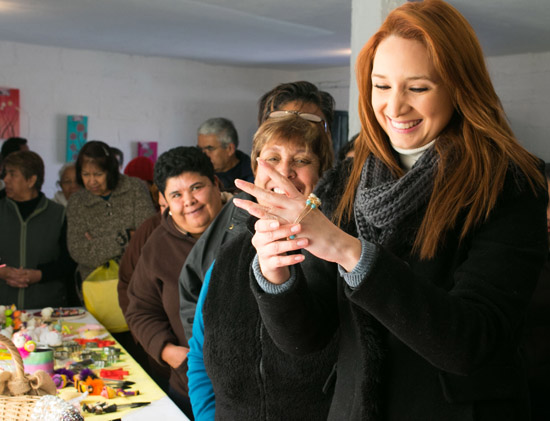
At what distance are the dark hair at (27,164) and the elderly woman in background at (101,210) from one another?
9.3 inches

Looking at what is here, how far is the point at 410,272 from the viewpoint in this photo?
0.86 meters

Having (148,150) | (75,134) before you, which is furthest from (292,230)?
(148,150)

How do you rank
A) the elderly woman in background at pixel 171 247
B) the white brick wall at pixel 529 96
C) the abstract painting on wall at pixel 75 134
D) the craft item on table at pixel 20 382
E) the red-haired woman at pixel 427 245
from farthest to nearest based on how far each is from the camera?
1. the abstract painting on wall at pixel 75 134
2. the white brick wall at pixel 529 96
3. the elderly woman in background at pixel 171 247
4. the craft item on table at pixel 20 382
5. the red-haired woman at pixel 427 245

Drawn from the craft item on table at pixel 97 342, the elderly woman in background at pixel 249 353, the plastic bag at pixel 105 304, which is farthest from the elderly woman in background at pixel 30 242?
the elderly woman in background at pixel 249 353

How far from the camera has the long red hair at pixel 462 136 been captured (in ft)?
3.13

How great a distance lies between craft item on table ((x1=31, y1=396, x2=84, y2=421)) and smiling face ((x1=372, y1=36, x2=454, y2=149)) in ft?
2.86

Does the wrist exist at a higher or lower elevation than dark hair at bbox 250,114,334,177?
lower

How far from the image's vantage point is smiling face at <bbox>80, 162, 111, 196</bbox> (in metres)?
3.90

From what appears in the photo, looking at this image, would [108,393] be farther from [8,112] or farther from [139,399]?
[8,112]

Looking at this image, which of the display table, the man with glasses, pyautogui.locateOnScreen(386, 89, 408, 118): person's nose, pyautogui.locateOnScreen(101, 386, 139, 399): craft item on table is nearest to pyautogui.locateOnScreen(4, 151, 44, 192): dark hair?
the man with glasses

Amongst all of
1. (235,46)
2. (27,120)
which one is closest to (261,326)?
(235,46)

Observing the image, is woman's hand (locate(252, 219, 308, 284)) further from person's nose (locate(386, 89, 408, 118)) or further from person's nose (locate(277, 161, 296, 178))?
person's nose (locate(277, 161, 296, 178))

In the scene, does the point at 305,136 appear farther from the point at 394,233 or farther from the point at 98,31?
the point at 98,31

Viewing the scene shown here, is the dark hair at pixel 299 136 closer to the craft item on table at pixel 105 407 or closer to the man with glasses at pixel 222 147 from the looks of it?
the craft item on table at pixel 105 407
